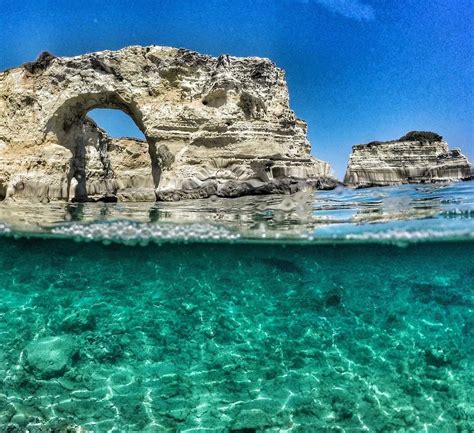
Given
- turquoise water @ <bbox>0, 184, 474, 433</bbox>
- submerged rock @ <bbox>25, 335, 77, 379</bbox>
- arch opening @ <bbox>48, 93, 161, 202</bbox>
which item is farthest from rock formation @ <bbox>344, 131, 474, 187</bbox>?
submerged rock @ <bbox>25, 335, 77, 379</bbox>

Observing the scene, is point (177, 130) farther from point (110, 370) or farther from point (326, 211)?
point (110, 370)

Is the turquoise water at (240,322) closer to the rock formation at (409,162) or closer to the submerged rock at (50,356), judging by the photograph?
the submerged rock at (50,356)

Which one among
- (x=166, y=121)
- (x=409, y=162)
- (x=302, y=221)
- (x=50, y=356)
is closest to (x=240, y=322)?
(x=302, y=221)

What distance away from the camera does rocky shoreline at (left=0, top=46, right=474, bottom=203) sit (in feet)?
54.8

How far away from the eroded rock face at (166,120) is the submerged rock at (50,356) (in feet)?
32.1

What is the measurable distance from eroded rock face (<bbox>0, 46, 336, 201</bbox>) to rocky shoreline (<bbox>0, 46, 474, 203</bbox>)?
43 mm

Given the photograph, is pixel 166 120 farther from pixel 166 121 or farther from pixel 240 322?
pixel 240 322

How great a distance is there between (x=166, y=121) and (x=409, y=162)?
94.2ft

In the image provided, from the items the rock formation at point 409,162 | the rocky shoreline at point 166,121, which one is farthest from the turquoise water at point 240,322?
the rock formation at point 409,162

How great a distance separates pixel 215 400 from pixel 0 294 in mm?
5467

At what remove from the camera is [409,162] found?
38.8m

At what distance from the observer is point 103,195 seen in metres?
21.2

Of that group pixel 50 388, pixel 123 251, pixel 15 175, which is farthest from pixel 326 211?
pixel 15 175

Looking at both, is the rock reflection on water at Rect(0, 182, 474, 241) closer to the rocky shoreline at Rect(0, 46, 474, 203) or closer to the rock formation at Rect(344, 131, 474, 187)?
the rocky shoreline at Rect(0, 46, 474, 203)
